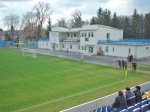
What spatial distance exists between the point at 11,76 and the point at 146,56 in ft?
90.1

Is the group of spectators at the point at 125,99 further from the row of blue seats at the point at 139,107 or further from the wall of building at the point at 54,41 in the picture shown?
the wall of building at the point at 54,41

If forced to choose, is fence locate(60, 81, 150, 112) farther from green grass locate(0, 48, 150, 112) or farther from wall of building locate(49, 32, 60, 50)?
wall of building locate(49, 32, 60, 50)

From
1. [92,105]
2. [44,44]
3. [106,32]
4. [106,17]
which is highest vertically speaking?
[106,17]

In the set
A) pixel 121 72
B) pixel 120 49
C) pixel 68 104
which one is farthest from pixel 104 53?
pixel 68 104

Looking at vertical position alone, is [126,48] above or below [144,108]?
above

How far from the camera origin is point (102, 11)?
99.8 metres

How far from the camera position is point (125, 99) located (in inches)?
522

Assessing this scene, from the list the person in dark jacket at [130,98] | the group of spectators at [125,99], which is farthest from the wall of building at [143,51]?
the person in dark jacket at [130,98]

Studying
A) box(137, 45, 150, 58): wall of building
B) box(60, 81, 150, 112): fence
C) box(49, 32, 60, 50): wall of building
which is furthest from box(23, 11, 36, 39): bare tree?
box(60, 81, 150, 112): fence

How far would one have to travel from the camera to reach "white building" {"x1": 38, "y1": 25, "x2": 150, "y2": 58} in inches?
1842

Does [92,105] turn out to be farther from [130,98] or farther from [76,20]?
[76,20]

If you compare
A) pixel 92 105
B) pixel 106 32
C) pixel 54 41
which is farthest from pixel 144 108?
pixel 54 41

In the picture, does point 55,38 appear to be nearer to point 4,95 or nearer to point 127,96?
point 4,95

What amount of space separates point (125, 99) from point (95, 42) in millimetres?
41499
